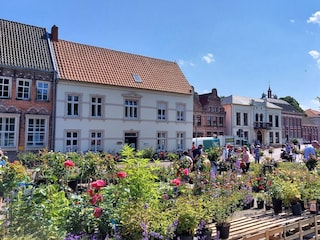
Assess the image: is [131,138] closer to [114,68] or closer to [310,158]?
[114,68]

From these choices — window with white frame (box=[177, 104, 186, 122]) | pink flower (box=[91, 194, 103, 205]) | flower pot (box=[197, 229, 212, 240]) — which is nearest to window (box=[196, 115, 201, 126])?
window with white frame (box=[177, 104, 186, 122])

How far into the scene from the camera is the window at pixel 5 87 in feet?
65.8

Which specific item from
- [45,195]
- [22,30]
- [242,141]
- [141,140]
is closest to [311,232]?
[45,195]

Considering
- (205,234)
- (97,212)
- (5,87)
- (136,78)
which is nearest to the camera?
(97,212)

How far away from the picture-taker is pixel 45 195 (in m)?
4.17

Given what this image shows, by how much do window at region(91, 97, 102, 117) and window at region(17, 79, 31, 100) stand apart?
5.02 metres

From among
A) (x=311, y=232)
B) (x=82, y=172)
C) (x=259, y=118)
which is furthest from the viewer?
(x=259, y=118)

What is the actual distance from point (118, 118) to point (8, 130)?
28.5 feet

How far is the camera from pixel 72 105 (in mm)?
22844

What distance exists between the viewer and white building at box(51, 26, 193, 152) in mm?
22688

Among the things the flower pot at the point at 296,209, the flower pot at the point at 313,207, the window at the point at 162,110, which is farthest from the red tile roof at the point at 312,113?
the flower pot at the point at 296,209

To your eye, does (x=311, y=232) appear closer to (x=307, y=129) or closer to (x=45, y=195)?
(x=45, y=195)

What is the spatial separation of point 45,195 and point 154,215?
1.62 metres

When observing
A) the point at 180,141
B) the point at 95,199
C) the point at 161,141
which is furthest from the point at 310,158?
the point at 180,141
